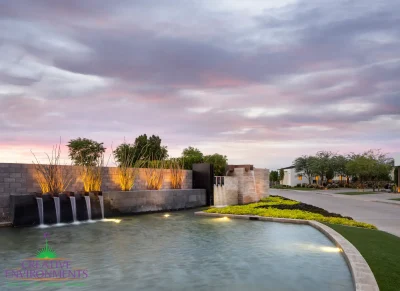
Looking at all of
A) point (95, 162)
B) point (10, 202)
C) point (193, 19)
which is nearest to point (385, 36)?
point (193, 19)

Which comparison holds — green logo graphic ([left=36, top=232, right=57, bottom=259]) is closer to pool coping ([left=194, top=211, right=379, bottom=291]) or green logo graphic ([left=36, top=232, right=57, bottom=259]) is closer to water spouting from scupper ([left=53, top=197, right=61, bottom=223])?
water spouting from scupper ([left=53, top=197, right=61, bottom=223])

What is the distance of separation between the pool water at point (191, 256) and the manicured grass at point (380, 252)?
365 mm

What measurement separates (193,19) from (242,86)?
15.9 ft

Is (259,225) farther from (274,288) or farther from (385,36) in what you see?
(385,36)

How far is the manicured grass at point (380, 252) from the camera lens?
4.11 m

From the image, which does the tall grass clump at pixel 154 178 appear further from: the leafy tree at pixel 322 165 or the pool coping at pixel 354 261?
the leafy tree at pixel 322 165

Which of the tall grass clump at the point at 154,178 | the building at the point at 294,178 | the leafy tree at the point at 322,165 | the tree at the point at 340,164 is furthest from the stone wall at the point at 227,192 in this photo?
the building at the point at 294,178

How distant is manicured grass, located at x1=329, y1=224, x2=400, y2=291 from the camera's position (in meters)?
4.11

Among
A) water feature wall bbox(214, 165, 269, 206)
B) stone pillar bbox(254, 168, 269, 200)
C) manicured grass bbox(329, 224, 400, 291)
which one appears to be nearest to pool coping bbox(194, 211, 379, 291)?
manicured grass bbox(329, 224, 400, 291)

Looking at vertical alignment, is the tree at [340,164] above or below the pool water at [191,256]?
above

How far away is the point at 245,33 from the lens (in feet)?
37.5

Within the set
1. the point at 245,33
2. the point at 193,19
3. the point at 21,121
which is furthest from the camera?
the point at 21,121

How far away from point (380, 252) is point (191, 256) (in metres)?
2.94

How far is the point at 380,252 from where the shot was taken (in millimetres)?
5516
